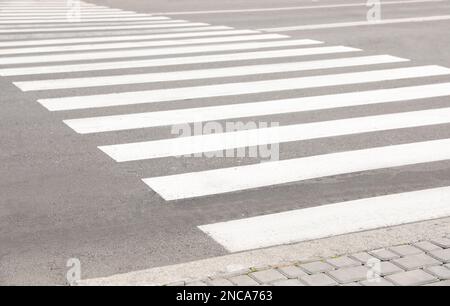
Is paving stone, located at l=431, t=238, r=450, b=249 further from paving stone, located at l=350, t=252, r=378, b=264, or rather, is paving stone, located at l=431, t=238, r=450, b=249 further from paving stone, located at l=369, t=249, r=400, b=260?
paving stone, located at l=350, t=252, r=378, b=264

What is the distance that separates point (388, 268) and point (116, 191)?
2.70m

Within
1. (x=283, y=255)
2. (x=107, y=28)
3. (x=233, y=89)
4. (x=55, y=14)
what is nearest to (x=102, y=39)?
(x=107, y=28)

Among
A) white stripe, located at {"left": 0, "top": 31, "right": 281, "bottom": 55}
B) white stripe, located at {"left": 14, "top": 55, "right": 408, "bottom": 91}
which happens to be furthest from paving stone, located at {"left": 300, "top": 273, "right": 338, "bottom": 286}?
white stripe, located at {"left": 0, "top": 31, "right": 281, "bottom": 55}

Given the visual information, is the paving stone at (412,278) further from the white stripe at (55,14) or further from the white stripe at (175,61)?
the white stripe at (55,14)

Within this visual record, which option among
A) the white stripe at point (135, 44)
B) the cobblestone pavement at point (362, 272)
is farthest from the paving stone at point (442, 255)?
the white stripe at point (135, 44)

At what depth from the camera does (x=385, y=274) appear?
5160 millimetres

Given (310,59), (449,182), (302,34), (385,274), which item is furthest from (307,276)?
(302,34)

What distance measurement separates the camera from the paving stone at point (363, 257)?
540 centimetres

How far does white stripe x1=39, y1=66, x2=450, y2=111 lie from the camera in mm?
10172

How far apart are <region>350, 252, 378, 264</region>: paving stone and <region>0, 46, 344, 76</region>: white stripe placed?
784 centimetres

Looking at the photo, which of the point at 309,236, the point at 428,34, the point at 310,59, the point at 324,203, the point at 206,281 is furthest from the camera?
the point at 428,34

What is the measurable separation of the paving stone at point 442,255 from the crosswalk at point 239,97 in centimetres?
76

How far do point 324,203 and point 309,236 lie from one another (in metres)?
0.79
